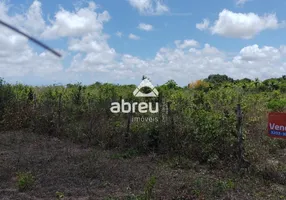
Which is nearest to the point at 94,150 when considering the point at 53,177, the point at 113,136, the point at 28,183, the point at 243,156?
the point at 113,136

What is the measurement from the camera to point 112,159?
245 inches

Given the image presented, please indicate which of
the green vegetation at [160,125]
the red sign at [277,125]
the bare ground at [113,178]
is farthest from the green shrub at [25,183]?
the red sign at [277,125]

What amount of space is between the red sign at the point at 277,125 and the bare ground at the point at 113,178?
30.8 inches

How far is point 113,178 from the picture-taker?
16.1ft

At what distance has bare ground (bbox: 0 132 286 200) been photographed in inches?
166

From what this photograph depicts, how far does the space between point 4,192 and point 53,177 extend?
809 mm

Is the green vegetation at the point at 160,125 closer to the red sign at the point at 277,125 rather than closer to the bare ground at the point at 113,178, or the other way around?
the bare ground at the point at 113,178

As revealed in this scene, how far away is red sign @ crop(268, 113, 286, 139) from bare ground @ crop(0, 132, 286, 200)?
783 millimetres

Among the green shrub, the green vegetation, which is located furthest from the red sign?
the green shrub

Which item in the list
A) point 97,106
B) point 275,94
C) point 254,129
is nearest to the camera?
point 254,129

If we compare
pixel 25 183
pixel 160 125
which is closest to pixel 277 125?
pixel 160 125

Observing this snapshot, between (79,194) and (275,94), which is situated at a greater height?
(275,94)

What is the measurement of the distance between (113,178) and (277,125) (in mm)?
2688

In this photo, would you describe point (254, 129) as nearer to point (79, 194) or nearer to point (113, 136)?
point (113, 136)
